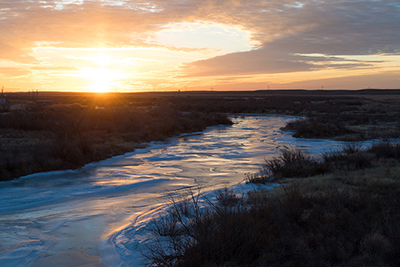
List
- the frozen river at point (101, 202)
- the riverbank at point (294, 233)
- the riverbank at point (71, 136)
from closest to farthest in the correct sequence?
the riverbank at point (294, 233) → the frozen river at point (101, 202) → the riverbank at point (71, 136)

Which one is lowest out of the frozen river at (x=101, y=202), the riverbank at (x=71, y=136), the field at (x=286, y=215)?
the frozen river at (x=101, y=202)

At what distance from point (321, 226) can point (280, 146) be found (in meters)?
14.1

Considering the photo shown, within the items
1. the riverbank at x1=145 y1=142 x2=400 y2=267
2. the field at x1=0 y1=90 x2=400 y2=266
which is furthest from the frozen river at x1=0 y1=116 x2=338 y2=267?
the riverbank at x1=145 y1=142 x2=400 y2=267

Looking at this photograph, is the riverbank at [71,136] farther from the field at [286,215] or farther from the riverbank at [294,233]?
the riverbank at [294,233]

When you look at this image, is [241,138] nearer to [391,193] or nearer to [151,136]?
[151,136]

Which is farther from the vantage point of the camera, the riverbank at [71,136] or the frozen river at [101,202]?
the riverbank at [71,136]

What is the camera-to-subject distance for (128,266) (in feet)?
16.5

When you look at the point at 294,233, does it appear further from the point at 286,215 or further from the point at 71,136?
the point at 71,136

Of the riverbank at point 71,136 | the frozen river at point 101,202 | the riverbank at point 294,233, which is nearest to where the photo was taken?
the riverbank at point 294,233

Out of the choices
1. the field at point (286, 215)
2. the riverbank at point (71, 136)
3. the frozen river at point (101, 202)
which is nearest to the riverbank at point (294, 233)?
the field at point (286, 215)

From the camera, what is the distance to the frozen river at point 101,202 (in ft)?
18.1

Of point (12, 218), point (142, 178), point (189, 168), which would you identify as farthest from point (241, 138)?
point (12, 218)

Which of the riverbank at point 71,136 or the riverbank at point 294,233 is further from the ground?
the riverbank at point 71,136

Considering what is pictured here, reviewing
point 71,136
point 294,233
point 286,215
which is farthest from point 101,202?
point 71,136
